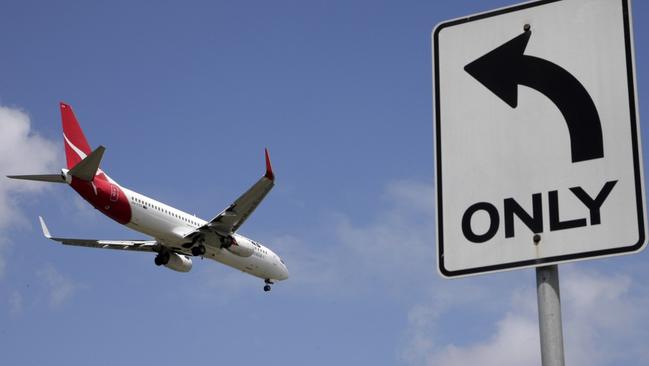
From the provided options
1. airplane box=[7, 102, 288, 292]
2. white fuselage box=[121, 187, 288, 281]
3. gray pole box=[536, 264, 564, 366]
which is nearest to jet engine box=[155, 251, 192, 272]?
airplane box=[7, 102, 288, 292]

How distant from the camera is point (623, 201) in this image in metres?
3.83

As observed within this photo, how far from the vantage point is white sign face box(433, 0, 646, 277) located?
3.88m

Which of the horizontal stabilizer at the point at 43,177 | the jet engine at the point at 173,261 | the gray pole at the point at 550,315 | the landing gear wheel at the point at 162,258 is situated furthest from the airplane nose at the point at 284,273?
the gray pole at the point at 550,315

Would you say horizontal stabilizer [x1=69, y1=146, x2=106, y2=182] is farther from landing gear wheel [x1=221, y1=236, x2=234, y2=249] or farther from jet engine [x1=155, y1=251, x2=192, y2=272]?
jet engine [x1=155, y1=251, x2=192, y2=272]

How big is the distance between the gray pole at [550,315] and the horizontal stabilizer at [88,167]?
51.0 metres

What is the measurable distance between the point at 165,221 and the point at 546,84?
2128 inches

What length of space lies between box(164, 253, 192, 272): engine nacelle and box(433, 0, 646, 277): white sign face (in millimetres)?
62405

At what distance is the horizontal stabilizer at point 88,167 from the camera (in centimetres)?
5300

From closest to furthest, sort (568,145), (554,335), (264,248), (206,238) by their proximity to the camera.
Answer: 1. (554,335)
2. (568,145)
3. (206,238)
4. (264,248)

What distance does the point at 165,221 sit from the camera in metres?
57.1

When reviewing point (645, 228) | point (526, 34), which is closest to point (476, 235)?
point (645, 228)

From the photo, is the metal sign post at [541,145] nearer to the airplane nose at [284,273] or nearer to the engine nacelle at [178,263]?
the engine nacelle at [178,263]

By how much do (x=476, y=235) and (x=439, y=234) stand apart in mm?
174

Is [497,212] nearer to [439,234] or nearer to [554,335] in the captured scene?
[439,234]
